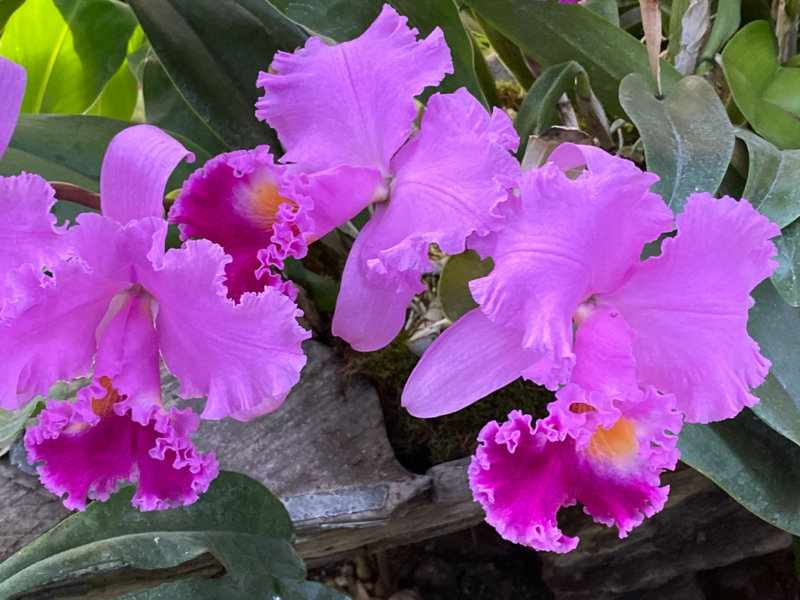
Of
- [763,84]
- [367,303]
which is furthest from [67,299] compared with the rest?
[763,84]

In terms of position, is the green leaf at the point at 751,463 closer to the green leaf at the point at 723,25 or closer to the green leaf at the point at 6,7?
the green leaf at the point at 723,25

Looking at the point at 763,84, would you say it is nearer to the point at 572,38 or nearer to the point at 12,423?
the point at 572,38

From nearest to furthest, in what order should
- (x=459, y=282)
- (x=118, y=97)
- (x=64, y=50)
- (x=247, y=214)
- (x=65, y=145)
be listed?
(x=247, y=214)
(x=459, y=282)
(x=65, y=145)
(x=64, y=50)
(x=118, y=97)

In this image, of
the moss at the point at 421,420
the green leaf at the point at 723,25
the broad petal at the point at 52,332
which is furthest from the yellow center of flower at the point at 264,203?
the green leaf at the point at 723,25

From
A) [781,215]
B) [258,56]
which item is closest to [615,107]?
[781,215]

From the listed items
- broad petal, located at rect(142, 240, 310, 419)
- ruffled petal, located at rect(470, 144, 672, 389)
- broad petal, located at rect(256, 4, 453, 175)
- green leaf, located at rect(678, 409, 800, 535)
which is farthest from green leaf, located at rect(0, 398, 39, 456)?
green leaf, located at rect(678, 409, 800, 535)
